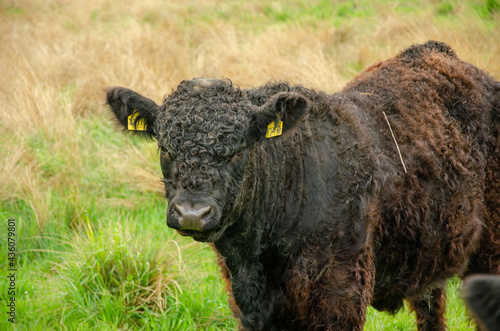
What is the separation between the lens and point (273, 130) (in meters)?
3.52

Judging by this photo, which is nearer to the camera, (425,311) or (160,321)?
(160,321)

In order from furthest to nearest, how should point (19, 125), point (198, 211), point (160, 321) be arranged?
point (19, 125)
point (160, 321)
point (198, 211)

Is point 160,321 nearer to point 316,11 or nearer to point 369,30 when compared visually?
point 369,30

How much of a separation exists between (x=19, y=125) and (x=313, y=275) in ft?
20.0

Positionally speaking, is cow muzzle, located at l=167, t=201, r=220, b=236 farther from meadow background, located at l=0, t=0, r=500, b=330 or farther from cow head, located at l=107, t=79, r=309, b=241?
meadow background, located at l=0, t=0, r=500, b=330

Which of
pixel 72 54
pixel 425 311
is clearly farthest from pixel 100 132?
pixel 425 311

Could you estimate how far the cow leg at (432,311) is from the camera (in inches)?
202

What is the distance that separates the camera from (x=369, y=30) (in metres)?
11.9

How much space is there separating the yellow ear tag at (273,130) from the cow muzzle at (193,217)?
25.0 inches

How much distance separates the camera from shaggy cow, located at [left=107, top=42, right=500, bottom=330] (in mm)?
3400

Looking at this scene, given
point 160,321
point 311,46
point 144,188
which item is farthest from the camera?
point 311,46

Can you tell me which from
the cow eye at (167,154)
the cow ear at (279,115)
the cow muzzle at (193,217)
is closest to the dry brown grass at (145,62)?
the cow ear at (279,115)

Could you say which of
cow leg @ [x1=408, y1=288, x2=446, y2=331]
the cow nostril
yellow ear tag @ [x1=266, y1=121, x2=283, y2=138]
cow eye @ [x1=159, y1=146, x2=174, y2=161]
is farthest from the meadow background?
yellow ear tag @ [x1=266, y1=121, x2=283, y2=138]

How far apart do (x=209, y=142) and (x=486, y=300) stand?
6.37 ft
